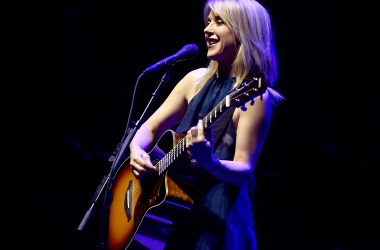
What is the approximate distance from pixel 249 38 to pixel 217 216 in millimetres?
869

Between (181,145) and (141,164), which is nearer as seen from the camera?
(181,145)

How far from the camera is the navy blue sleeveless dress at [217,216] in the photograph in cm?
202

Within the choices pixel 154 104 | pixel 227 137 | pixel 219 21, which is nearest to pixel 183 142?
pixel 227 137

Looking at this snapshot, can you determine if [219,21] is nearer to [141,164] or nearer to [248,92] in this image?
[248,92]

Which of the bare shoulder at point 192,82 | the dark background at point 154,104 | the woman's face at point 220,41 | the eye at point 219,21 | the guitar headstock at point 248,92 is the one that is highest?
the eye at point 219,21

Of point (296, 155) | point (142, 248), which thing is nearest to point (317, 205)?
point (296, 155)

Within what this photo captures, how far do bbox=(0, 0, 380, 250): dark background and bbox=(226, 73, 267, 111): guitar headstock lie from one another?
207 cm

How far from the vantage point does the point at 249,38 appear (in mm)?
2221

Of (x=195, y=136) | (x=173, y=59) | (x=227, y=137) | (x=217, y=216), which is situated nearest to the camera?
(x=195, y=136)

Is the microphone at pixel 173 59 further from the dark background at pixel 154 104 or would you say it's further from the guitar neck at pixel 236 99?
the dark background at pixel 154 104

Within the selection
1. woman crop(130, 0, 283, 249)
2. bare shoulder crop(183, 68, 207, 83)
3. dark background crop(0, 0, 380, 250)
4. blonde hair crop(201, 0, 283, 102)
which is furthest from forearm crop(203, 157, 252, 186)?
dark background crop(0, 0, 380, 250)

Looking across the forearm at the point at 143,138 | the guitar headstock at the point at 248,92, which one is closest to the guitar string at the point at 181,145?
the guitar headstock at the point at 248,92

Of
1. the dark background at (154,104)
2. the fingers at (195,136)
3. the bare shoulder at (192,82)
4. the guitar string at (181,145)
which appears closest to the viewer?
the fingers at (195,136)

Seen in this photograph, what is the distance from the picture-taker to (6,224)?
446 cm
